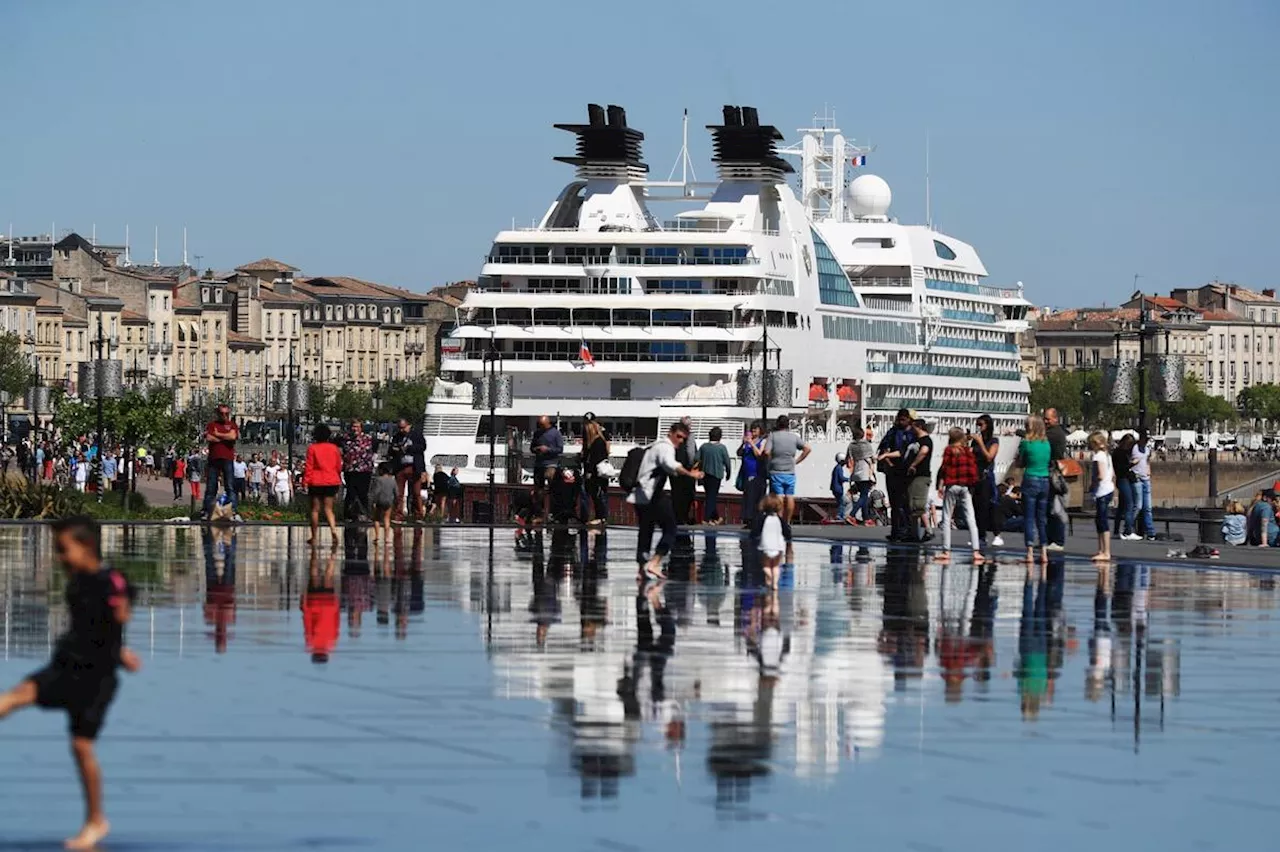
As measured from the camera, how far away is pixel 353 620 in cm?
1905

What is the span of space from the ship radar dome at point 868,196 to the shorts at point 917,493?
7941cm

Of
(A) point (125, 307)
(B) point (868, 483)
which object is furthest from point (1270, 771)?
(A) point (125, 307)

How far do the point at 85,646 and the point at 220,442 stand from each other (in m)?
23.5

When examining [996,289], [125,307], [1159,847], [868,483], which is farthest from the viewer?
[125,307]

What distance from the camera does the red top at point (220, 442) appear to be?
3375cm

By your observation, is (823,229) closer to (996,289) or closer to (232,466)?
(996,289)

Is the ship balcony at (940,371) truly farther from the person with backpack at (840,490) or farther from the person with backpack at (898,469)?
the person with backpack at (898,469)

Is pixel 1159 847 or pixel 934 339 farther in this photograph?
pixel 934 339

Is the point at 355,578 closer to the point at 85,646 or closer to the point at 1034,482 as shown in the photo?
the point at 1034,482

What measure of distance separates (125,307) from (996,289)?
84.3m

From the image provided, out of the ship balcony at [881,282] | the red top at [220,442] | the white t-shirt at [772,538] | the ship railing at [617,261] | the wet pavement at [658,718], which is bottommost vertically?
the wet pavement at [658,718]

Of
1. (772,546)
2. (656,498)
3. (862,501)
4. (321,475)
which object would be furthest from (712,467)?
(772,546)

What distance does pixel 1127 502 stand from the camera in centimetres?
3412

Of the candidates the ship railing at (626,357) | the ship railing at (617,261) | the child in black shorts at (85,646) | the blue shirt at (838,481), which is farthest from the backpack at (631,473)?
the ship railing at (617,261)
